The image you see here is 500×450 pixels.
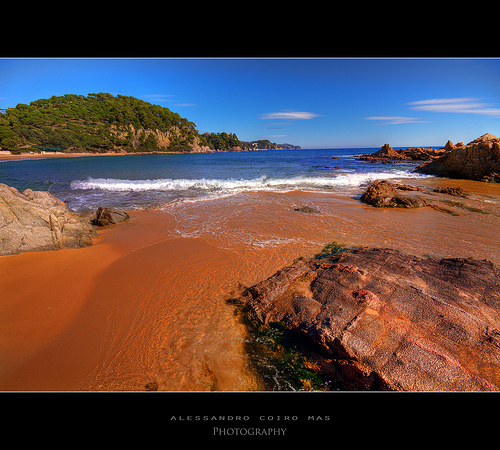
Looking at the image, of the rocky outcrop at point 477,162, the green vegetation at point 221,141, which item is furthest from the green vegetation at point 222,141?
the rocky outcrop at point 477,162

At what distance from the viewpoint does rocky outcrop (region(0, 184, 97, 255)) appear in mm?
4398


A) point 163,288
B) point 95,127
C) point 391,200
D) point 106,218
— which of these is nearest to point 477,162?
point 391,200

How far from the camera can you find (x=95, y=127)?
7350 cm

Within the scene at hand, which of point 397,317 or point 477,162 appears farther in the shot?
point 477,162

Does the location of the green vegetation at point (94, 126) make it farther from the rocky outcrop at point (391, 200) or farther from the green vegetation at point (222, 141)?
the rocky outcrop at point (391, 200)

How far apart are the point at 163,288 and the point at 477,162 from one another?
78.6 feet

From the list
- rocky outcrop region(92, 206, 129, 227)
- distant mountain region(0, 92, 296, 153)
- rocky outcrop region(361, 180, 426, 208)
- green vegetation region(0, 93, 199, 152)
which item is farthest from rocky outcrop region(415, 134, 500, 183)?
distant mountain region(0, 92, 296, 153)

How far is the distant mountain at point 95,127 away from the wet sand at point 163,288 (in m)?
70.4

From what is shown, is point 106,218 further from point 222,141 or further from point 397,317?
point 222,141

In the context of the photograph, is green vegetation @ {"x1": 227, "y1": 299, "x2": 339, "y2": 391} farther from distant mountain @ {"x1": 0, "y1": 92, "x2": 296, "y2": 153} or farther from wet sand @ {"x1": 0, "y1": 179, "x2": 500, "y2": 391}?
distant mountain @ {"x1": 0, "y1": 92, "x2": 296, "y2": 153}

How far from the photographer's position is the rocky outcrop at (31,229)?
4.40 metres
